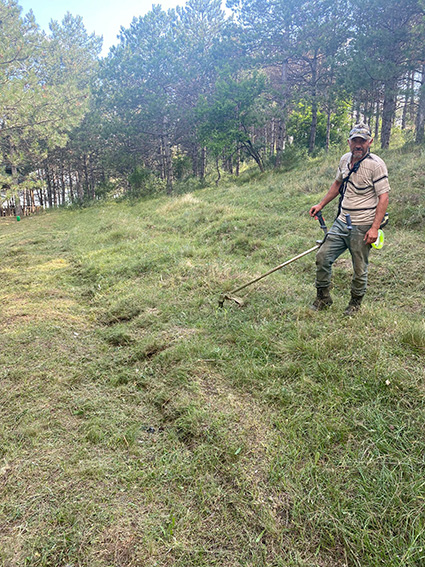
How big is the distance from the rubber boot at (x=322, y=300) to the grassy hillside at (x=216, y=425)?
0.35 ft

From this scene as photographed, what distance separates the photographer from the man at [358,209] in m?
3.24

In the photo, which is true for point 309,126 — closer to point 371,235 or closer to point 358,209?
point 358,209

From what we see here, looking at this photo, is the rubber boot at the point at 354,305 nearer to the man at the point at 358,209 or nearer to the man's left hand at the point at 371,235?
the man at the point at 358,209

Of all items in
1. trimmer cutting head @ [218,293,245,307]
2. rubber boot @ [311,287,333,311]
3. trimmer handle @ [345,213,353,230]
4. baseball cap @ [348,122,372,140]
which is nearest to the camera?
baseball cap @ [348,122,372,140]

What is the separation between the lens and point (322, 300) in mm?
3840

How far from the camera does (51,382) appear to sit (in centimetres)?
299

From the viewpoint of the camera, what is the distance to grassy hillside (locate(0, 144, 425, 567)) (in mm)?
1678

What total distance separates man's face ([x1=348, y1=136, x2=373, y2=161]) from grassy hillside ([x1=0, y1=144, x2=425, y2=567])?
67.1 inches

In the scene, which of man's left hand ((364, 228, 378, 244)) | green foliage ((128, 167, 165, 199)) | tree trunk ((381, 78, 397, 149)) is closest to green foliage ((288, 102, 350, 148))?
tree trunk ((381, 78, 397, 149))

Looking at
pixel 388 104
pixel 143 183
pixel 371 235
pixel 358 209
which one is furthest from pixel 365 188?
pixel 143 183

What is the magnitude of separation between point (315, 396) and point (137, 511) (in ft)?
4.97

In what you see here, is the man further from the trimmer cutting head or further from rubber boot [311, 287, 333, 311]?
the trimmer cutting head

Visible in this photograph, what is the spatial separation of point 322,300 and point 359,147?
5.65 feet

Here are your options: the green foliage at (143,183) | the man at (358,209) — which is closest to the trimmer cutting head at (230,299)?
the man at (358,209)
